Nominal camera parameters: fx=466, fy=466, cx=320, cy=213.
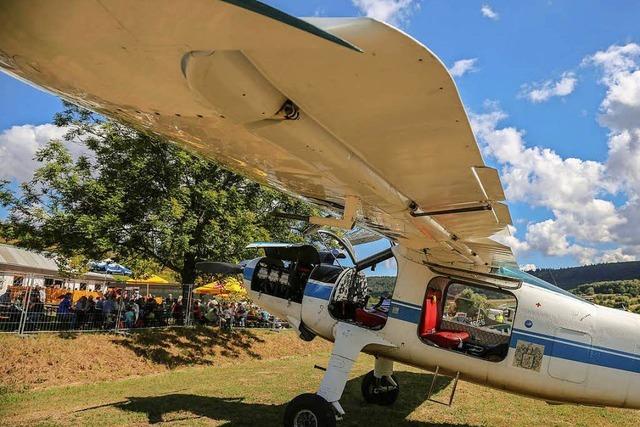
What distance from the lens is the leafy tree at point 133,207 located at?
16.4 m

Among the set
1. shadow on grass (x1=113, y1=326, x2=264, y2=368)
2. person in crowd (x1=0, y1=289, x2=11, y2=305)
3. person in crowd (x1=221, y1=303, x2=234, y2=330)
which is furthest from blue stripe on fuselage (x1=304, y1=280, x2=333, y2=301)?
person in crowd (x1=221, y1=303, x2=234, y2=330)

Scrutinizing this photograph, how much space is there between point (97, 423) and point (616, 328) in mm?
7979

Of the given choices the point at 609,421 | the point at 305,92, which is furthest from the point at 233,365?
the point at 305,92

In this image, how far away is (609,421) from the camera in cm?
871

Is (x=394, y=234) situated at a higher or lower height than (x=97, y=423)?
higher

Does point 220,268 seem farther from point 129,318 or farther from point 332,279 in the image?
point 129,318

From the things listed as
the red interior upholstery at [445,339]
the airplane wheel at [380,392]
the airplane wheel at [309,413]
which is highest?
the red interior upholstery at [445,339]

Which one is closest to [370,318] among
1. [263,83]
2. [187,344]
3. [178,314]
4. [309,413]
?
[309,413]

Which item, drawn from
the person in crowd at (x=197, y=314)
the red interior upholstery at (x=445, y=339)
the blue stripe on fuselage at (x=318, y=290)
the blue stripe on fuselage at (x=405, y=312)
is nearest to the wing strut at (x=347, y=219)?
the blue stripe on fuselage at (x=405, y=312)

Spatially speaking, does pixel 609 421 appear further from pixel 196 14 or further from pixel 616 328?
pixel 196 14

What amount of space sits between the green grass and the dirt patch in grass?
91 centimetres

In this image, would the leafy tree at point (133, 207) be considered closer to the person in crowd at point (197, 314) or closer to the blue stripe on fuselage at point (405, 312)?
the person in crowd at point (197, 314)

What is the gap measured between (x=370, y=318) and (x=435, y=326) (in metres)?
1.13

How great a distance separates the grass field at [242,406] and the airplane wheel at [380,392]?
20cm
